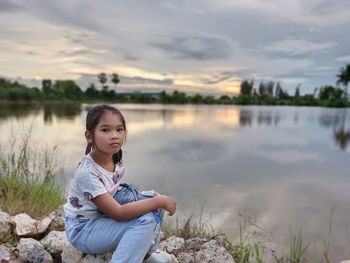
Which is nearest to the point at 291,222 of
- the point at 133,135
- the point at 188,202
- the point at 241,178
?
the point at 188,202

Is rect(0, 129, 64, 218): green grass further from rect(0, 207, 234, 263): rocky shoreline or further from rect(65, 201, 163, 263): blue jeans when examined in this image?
rect(65, 201, 163, 263): blue jeans

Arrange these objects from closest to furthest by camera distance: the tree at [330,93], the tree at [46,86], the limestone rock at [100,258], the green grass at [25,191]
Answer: the limestone rock at [100,258] → the green grass at [25,191] → the tree at [46,86] → the tree at [330,93]

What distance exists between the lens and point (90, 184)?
175cm

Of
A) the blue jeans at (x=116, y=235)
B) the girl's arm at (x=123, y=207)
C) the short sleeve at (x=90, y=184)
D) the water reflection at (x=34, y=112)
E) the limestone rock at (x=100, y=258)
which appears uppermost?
the short sleeve at (x=90, y=184)

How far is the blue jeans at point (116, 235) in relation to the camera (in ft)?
5.66

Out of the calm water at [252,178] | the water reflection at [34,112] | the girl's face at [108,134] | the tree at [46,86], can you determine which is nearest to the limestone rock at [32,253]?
the girl's face at [108,134]

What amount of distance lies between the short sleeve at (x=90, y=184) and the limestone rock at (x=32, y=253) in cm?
77

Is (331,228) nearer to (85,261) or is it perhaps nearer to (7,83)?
(85,261)

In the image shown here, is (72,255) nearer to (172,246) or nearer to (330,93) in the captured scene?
(172,246)

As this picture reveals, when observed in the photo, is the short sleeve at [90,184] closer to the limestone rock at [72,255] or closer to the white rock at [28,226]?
the limestone rock at [72,255]

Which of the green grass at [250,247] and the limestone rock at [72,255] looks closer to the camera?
the limestone rock at [72,255]

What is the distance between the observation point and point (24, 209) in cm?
339

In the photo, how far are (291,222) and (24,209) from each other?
2.98 meters

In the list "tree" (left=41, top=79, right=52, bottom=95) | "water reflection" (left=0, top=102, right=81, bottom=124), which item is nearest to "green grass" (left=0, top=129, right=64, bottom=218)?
"water reflection" (left=0, top=102, right=81, bottom=124)
